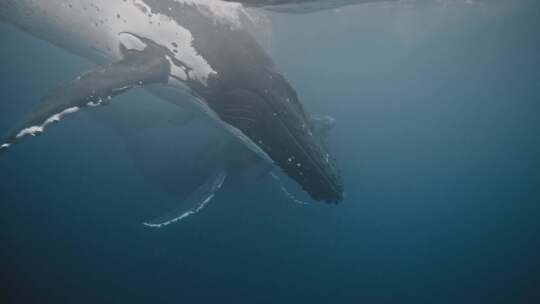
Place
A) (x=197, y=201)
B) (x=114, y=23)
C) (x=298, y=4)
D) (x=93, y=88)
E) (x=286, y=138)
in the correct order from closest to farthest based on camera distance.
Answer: (x=93, y=88), (x=298, y=4), (x=286, y=138), (x=114, y=23), (x=197, y=201)

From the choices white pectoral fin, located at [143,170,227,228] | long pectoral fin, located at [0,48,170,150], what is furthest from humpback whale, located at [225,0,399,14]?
white pectoral fin, located at [143,170,227,228]

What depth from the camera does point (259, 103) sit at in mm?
4715

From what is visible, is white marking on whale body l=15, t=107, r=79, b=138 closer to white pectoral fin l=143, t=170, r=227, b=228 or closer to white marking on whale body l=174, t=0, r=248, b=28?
white marking on whale body l=174, t=0, r=248, b=28

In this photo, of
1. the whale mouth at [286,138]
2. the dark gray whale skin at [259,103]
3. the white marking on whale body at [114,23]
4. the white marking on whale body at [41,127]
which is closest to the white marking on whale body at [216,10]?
the white marking on whale body at [114,23]

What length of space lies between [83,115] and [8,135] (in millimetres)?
12425

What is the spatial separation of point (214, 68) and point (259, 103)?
2.84ft

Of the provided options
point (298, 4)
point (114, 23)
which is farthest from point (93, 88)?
point (298, 4)

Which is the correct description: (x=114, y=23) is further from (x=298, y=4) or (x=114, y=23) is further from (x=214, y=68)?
(x=298, y=4)

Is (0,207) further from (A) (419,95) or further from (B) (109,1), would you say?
(A) (419,95)

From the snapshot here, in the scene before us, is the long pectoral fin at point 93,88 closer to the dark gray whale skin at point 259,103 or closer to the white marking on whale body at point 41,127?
the white marking on whale body at point 41,127

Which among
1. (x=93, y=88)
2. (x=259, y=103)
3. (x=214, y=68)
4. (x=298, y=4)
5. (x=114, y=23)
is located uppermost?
(x=298, y=4)

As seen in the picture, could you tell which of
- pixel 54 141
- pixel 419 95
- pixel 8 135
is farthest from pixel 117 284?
pixel 419 95

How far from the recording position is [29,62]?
21.2 m

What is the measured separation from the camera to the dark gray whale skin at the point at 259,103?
4613mm
